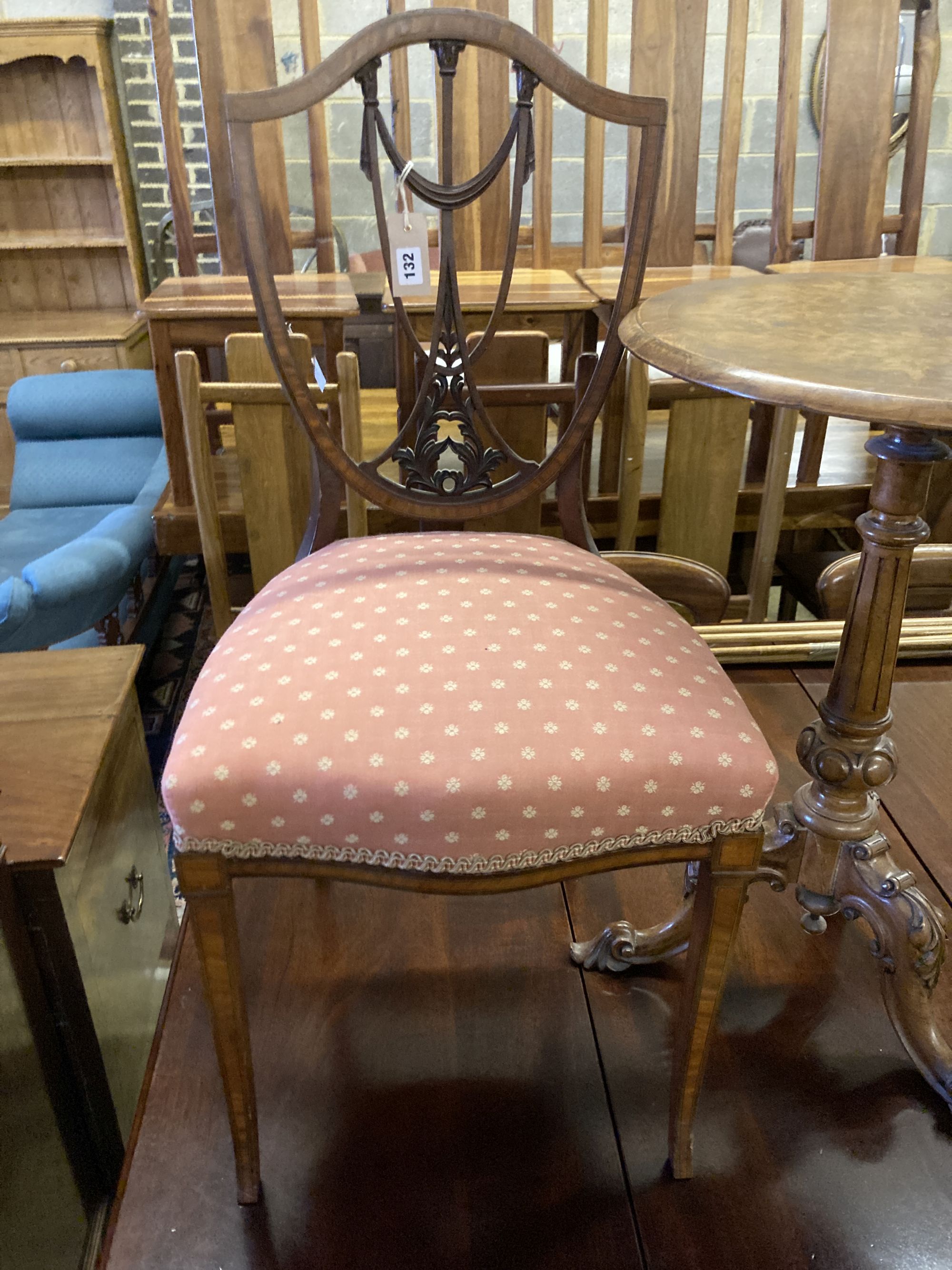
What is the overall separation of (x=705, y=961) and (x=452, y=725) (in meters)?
0.32

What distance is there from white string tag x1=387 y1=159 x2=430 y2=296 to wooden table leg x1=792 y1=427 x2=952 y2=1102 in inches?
20.0

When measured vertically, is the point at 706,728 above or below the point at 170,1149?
above

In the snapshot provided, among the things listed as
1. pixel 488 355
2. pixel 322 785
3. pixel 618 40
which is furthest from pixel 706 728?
pixel 618 40

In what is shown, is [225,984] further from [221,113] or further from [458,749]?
[221,113]

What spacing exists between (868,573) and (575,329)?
1.14 m

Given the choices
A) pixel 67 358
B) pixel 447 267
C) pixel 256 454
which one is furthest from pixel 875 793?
pixel 67 358

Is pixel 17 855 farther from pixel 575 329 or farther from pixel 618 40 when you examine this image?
pixel 618 40

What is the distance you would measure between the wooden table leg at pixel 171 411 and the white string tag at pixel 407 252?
86cm

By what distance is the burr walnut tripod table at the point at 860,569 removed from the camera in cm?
72

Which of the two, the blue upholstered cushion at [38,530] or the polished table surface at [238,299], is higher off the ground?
the polished table surface at [238,299]

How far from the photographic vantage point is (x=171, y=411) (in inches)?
72.7

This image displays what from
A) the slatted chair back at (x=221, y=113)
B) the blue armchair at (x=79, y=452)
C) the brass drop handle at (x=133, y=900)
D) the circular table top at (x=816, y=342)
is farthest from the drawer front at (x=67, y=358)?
the circular table top at (x=816, y=342)

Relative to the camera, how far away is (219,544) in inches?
67.2

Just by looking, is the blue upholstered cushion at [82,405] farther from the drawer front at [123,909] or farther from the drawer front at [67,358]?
the drawer front at [123,909]
